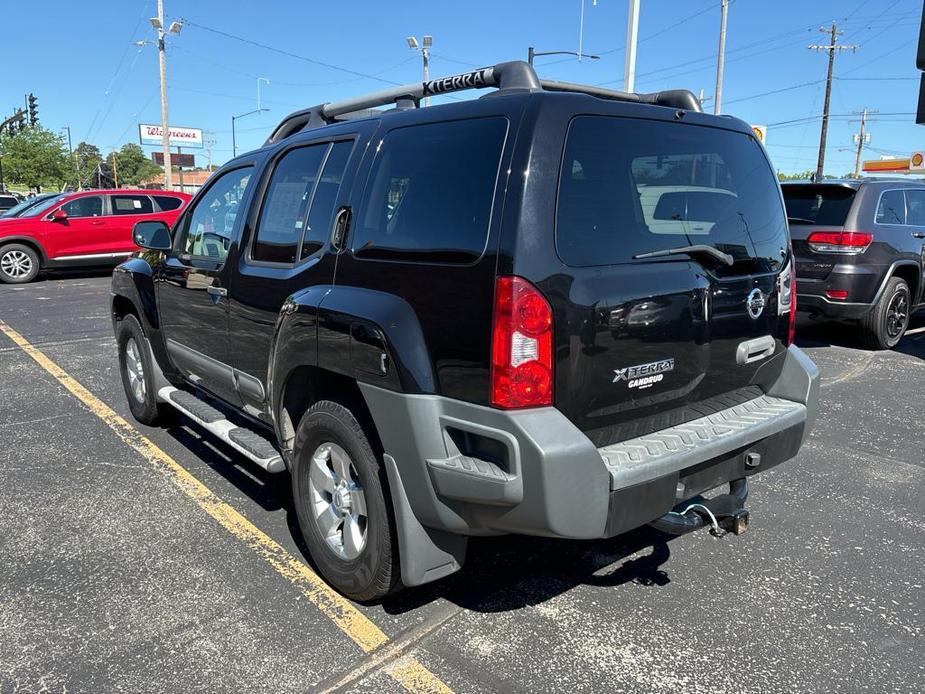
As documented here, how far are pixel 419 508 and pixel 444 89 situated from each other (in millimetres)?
1935

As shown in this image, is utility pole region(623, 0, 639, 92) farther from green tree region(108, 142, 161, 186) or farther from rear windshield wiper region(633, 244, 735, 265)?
green tree region(108, 142, 161, 186)

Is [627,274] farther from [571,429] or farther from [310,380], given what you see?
[310,380]

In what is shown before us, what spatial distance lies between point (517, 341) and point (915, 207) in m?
7.85

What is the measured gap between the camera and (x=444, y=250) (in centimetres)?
254

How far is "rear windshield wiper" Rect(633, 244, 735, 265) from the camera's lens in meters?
2.67

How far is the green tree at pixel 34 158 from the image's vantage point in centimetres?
5619

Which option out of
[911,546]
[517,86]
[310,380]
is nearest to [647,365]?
[517,86]

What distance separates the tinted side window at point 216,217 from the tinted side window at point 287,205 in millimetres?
311

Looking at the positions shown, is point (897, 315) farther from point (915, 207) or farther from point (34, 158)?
point (34, 158)

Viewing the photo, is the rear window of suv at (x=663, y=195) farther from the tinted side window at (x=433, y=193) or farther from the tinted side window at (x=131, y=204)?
the tinted side window at (x=131, y=204)

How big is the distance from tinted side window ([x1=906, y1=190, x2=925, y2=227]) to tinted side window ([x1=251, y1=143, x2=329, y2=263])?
24.1 ft

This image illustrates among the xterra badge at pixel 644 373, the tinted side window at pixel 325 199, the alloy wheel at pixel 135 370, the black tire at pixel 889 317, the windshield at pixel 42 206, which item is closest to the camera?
the xterra badge at pixel 644 373

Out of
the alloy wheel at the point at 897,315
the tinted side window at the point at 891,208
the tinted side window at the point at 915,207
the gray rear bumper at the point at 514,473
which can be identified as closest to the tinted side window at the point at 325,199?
the gray rear bumper at the point at 514,473

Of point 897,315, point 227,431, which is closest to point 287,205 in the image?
point 227,431
